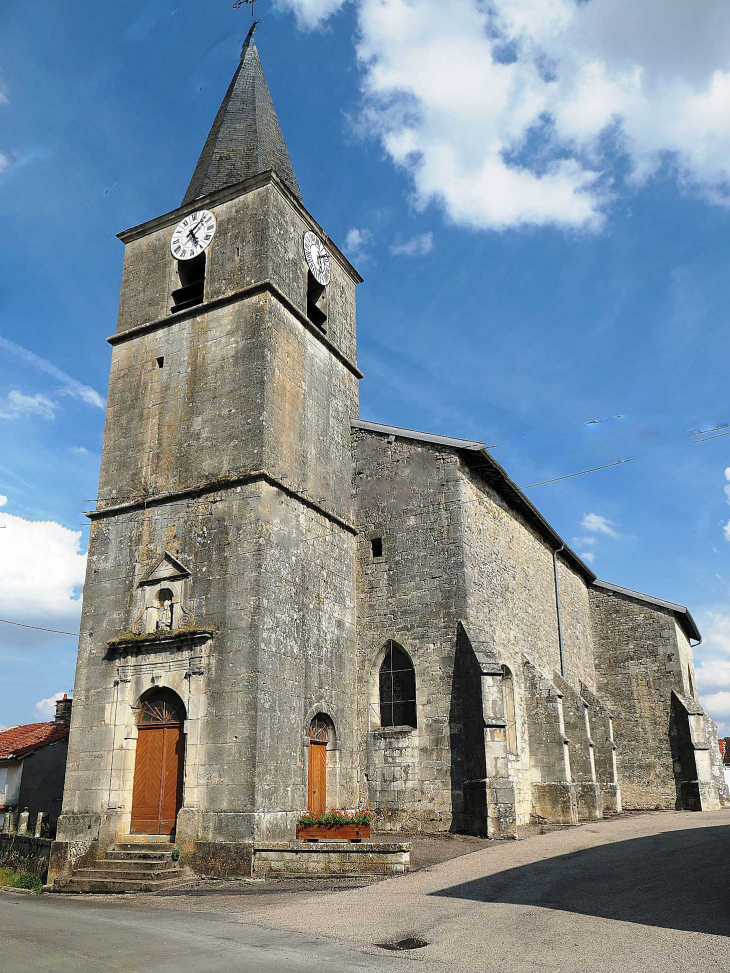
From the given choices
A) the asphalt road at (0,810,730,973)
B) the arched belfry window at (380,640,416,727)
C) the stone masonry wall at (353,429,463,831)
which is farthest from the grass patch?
the arched belfry window at (380,640,416,727)

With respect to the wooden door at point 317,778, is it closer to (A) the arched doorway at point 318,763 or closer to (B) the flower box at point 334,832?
(A) the arched doorway at point 318,763

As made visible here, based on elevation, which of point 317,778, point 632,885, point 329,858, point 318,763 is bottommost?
point 632,885

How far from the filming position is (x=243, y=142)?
1973 centimetres

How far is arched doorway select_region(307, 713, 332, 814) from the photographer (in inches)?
582

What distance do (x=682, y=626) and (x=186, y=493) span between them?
18.5 metres

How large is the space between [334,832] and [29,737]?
1587cm

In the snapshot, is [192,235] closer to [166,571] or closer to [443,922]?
[166,571]

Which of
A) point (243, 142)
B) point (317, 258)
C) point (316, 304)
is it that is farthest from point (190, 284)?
point (243, 142)

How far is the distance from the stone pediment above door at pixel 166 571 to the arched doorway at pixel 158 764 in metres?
2.11

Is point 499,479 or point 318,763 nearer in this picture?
point 318,763

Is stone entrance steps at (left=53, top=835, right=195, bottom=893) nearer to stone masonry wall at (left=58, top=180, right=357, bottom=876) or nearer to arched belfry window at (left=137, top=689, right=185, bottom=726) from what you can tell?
stone masonry wall at (left=58, top=180, right=357, bottom=876)

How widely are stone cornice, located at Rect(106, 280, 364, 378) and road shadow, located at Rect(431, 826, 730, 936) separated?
1171cm

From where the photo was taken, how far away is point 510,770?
51.0 ft

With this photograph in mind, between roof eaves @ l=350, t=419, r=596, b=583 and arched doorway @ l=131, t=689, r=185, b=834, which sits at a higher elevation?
roof eaves @ l=350, t=419, r=596, b=583
